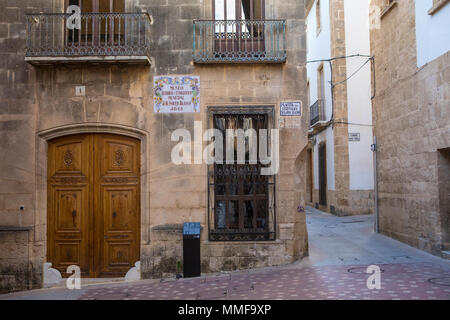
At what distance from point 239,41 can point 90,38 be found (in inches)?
115

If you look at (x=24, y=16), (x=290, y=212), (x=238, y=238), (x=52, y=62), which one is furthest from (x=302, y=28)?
(x=24, y=16)

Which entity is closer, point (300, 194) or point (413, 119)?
point (300, 194)

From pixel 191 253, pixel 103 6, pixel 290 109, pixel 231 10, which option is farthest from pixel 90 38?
pixel 191 253

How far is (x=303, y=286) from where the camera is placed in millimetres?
6293

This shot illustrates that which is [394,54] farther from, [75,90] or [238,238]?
[75,90]

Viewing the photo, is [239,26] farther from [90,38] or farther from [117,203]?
[117,203]

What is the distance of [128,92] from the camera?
786 cm

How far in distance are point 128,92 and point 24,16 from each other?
2.50 m

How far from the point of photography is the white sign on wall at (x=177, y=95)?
7867 mm

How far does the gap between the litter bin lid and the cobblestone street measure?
82 cm

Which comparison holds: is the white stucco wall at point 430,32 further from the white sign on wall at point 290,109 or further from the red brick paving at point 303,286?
the red brick paving at point 303,286

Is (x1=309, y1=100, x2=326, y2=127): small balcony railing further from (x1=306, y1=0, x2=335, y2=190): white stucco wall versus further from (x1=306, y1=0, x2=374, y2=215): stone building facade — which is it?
(x1=306, y1=0, x2=374, y2=215): stone building facade

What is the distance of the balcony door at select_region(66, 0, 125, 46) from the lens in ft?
26.0
